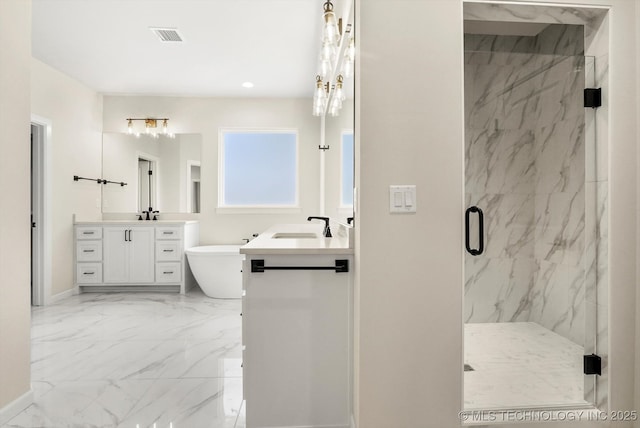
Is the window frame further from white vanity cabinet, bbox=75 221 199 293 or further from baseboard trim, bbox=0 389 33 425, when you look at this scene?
baseboard trim, bbox=0 389 33 425

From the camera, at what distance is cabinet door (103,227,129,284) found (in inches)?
182

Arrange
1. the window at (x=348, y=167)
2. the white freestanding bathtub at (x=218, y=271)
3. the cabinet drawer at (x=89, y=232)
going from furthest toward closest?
the cabinet drawer at (x=89, y=232), the white freestanding bathtub at (x=218, y=271), the window at (x=348, y=167)

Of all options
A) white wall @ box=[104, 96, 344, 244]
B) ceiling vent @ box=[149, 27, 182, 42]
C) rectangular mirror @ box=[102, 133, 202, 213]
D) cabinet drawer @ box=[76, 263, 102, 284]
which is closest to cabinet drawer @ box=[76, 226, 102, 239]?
cabinet drawer @ box=[76, 263, 102, 284]

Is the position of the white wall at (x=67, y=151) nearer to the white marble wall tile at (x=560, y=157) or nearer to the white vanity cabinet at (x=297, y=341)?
the white vanity cabinet at (x=297, y=341)

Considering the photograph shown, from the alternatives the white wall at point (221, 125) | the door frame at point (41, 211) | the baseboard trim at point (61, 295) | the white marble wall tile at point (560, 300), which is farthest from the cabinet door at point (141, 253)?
the white marble wall tile at point (560, 300)

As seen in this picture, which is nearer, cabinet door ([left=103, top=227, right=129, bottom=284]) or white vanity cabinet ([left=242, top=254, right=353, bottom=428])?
white vanity cabinet ([left=242, top=254, right=353, bottom=428])

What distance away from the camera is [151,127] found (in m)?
4.99

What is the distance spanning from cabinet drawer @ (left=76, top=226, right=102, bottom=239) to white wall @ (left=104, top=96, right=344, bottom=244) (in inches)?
30.7

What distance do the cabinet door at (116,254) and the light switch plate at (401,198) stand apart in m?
4.09

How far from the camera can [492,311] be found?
3.06 m

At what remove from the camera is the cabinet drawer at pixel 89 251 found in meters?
4.61

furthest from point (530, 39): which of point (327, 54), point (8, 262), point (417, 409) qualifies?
point (8, 262)

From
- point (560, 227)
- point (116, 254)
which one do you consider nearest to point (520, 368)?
point (560, 227)

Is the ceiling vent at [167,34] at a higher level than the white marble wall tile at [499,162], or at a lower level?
higher
